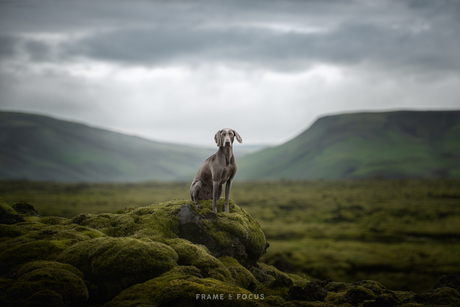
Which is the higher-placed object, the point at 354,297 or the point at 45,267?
the point at 45,267

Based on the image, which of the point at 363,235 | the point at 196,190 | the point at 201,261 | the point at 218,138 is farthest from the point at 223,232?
the point at 363,235

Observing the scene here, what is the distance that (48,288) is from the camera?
954 centimetres

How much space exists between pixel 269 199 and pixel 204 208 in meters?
141

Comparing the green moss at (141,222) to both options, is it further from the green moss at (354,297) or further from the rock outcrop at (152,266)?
the green moss at (354,297)

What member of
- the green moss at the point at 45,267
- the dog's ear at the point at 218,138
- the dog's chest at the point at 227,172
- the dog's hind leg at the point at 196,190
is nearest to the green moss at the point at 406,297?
the dog's chest at the point at 227,172

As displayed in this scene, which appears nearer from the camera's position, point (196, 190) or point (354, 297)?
point (354, 297)

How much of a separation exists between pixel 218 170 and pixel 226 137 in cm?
188

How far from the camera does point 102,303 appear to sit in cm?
1076

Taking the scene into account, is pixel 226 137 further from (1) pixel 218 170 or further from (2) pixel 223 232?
(2) pixel 223 232

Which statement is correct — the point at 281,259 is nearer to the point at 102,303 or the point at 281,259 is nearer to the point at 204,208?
the point at 204,208

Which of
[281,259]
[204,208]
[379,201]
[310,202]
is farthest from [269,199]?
[204,208]

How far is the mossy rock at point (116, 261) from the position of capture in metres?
11.0

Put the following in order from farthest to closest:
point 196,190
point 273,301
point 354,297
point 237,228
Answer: point 196,190 < point 237,228 < point 354,297 < point 273,301

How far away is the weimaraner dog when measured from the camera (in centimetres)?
1612
